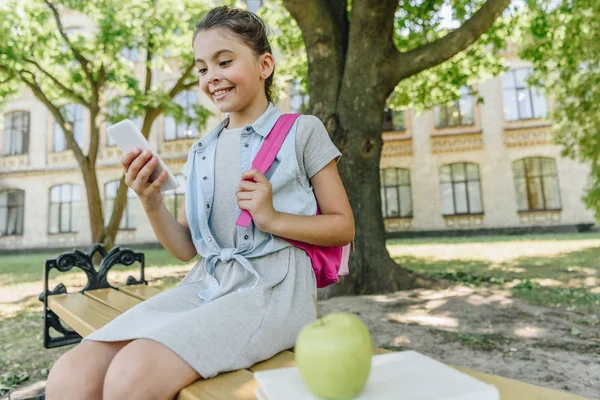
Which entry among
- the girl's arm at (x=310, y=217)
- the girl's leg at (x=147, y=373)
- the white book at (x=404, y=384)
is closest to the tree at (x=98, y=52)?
the girl's arm at (x=310, y=217)

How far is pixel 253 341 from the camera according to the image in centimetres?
124

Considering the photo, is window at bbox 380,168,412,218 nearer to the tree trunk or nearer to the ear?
the tree trunk

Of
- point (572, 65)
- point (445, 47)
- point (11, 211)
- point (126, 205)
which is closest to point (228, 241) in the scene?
point (445, 47)

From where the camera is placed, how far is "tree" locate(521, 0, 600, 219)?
24.9 ft

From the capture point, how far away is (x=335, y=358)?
2.41 ft

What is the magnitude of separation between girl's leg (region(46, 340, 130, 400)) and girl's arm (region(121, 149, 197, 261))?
0.55 metres

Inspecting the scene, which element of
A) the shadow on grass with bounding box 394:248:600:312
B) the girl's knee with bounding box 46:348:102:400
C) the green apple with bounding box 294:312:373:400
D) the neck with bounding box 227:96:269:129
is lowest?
the shadow on grass with bounding box 394:248:600:312

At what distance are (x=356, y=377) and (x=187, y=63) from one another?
11923 millimetres

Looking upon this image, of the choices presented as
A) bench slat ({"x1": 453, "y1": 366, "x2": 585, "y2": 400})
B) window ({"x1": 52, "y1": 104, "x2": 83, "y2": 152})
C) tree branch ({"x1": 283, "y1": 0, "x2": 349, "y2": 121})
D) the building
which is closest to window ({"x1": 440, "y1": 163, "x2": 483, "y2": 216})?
the building

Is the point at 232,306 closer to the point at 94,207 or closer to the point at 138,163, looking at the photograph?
the point at 138,163

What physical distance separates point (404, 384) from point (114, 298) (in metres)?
2.42

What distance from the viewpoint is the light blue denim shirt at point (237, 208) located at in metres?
1.52

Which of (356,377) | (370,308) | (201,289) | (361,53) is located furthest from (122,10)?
(356,377)

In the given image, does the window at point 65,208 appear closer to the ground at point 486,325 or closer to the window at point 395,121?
the window at point 395,121
